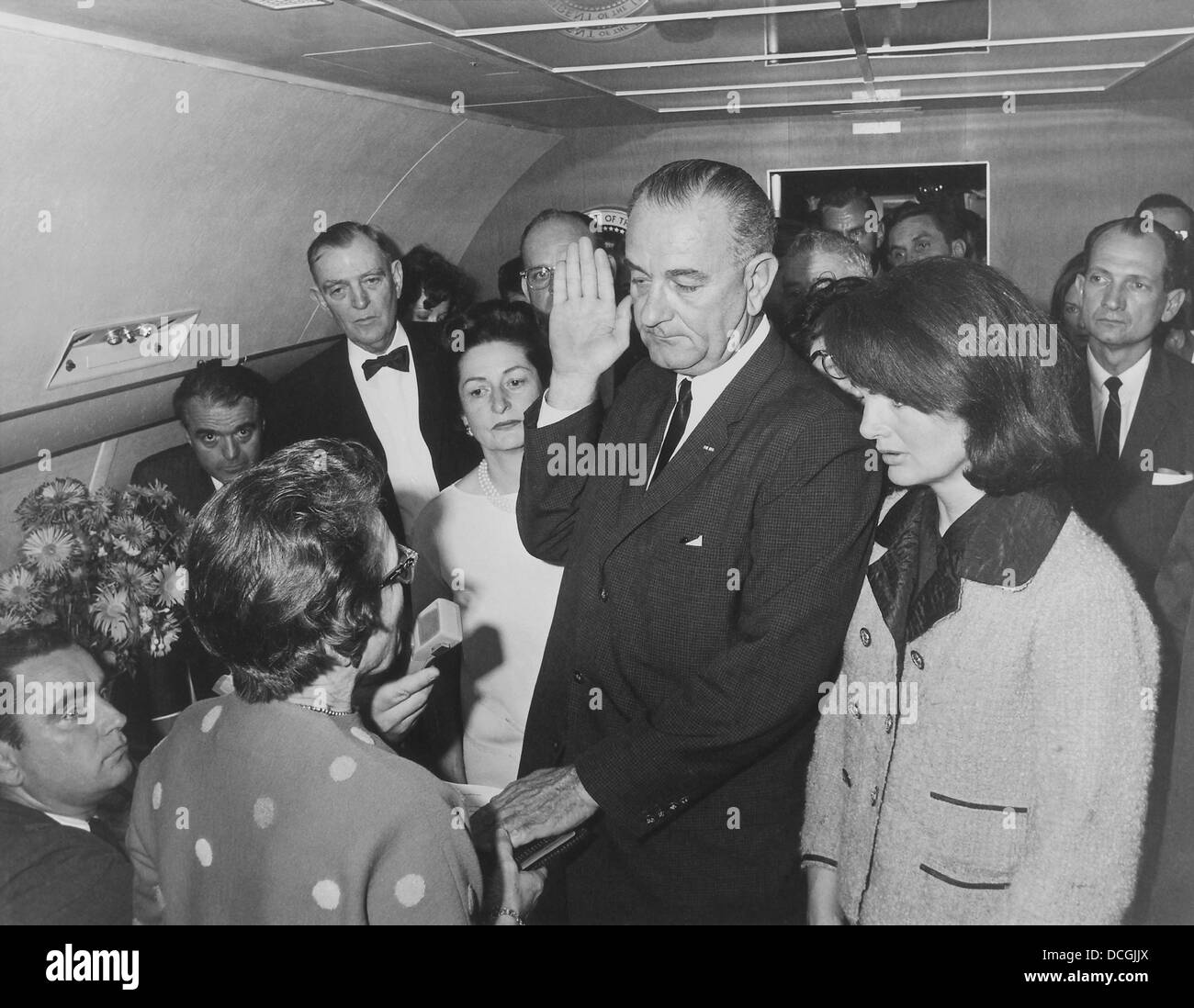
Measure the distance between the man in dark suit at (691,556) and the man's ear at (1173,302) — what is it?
759 millimetres

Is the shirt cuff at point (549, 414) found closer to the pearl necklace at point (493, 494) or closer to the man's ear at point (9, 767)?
the pearl necklace at point (493, 494)

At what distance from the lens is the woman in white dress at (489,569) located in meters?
2.10

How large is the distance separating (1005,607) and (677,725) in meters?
0.57

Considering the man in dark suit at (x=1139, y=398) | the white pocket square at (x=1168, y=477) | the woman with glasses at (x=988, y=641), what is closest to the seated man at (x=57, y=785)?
the woman with glasses at (x=988, y=641)

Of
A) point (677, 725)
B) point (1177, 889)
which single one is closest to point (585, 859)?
point (677, 725)

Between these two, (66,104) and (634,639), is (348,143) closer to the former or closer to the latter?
(66,104)

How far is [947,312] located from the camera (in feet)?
5.10

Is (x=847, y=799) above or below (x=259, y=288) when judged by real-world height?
below

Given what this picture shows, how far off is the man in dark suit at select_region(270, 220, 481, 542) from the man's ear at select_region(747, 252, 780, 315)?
26.2 inches

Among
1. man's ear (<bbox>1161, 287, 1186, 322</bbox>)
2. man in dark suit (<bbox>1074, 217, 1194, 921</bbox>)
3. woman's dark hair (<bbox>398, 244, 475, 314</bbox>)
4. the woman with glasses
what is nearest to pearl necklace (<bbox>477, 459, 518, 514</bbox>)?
woman's dark hair (<bbox>398, 244, 475, 314</bbox>)

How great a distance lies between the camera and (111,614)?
2.01 metres

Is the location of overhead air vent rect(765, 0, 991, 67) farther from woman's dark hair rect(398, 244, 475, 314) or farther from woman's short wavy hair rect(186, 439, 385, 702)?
woman's short wavy hair rect(186, 439, 385, 702)

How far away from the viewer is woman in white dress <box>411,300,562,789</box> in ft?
6.88

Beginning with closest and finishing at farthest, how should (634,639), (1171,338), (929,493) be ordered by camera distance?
1. (929,493)
2. (634,639)
3. (1171,338)
